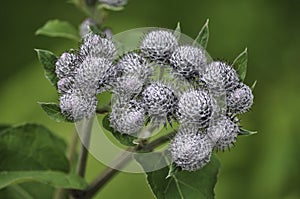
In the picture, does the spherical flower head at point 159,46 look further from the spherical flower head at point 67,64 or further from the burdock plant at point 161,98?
the spherical flower head at point 67,64

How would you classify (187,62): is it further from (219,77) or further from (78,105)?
(78,105)

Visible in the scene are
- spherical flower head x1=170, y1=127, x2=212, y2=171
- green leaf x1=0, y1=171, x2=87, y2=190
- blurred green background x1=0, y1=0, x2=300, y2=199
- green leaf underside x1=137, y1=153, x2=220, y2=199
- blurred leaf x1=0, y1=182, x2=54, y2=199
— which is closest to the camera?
spherical flower head x1=170, y1=127, x2=212, y2=171

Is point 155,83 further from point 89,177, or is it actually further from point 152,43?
point 89,177

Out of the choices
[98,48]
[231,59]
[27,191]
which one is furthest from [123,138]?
[231,59]

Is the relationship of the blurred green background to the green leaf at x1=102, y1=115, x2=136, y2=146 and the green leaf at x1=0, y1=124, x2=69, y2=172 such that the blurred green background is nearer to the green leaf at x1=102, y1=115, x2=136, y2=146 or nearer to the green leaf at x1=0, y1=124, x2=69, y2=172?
the green leaf at x1=0, y1=124, x2=69, y2=172

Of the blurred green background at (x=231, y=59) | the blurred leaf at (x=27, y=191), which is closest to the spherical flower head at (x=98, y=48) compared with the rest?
the blurred leaf at (x=27, y=191)

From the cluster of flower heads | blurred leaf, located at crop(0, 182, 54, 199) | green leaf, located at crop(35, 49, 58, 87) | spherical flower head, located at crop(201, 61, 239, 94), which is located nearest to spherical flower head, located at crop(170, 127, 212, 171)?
the cluster of flower heads
